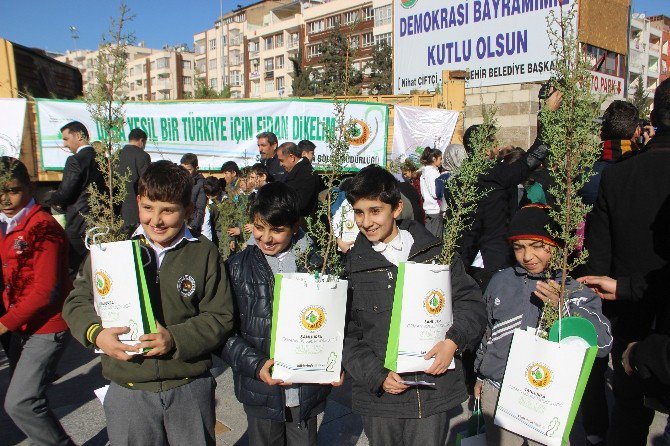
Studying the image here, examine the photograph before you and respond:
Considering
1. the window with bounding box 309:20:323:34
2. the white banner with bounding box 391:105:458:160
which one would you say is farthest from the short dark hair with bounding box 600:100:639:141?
the window with bounding box 309:20:323:34

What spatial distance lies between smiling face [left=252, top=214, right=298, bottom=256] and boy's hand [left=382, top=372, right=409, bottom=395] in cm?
84

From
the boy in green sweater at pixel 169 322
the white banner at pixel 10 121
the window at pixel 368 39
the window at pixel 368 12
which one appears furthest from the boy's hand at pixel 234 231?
the window at pixel 368 12

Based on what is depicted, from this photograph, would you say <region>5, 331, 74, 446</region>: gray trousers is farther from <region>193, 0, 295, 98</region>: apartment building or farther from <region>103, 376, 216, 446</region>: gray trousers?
<region>193, 0, 295, 98</region>: apartment building

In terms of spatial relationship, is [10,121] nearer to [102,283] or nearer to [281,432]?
[102,283]

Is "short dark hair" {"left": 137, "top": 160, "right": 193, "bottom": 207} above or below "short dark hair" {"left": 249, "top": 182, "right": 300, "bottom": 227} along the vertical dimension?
above

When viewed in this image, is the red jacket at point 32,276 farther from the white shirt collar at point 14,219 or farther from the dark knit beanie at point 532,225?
the dark knit beanie at point 532,225

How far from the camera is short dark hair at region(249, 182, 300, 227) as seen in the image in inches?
102

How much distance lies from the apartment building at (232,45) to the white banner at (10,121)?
6759 cm

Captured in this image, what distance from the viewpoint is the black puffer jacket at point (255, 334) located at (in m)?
2.50

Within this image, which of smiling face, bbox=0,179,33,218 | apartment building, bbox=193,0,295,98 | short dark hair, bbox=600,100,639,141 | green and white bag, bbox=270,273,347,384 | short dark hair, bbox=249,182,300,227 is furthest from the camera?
apartment building, bbox=193,0,295,98

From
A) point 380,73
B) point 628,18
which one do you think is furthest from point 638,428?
point 380,73

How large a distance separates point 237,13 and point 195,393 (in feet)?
292

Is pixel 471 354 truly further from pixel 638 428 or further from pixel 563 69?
pixel 563 69

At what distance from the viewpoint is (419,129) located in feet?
Answer: 36.0
